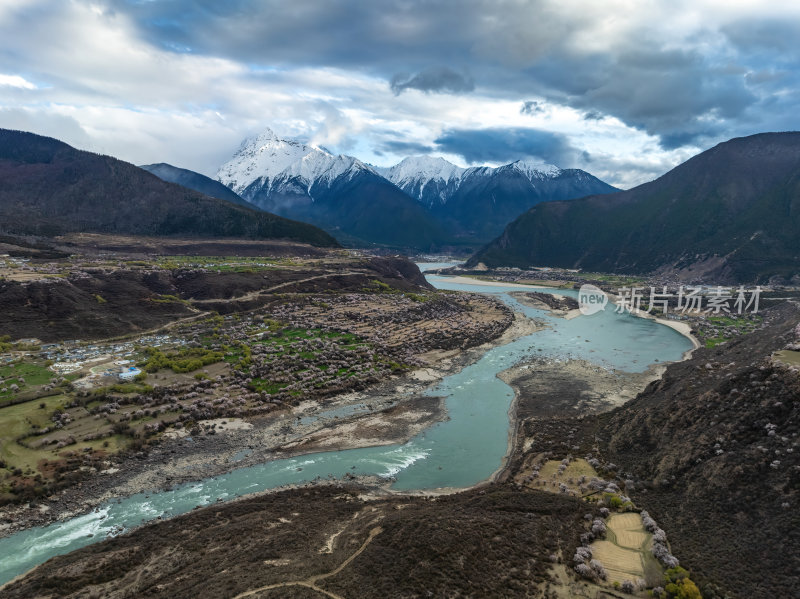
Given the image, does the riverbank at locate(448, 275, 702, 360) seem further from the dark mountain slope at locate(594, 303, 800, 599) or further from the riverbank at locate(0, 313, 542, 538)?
the riverbank at locate(0, 313, 542, 538)

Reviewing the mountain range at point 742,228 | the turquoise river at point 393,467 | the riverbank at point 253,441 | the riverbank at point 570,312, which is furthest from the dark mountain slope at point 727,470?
the mountain range at point 742,228

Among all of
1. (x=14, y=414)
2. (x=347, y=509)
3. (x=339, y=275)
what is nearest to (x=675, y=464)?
(x=347, y=509)

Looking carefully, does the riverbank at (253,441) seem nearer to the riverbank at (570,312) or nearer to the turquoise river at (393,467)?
the turquoise river at (393,467)

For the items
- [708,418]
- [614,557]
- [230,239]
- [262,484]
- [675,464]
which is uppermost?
[230,239]

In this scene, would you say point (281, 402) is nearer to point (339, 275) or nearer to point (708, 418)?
point (708, 418)

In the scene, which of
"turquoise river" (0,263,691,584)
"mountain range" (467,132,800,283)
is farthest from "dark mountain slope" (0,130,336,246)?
"mountain range" (467,132,800,283)

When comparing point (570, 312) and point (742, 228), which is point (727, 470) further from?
point (742, 228)
